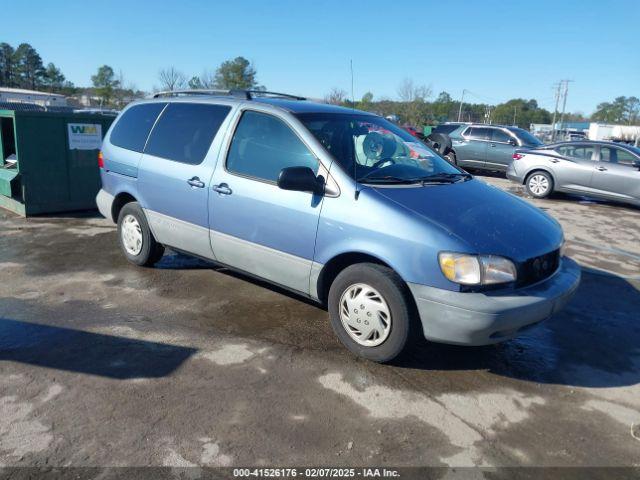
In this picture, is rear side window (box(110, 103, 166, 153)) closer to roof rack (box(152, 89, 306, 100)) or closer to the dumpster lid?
roof rack (box(152, 89, 306, 100))

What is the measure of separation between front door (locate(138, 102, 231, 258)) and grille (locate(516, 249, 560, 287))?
2628mm

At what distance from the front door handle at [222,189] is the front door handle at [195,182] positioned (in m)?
0.18

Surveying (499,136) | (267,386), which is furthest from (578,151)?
(267,386)

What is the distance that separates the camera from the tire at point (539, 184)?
38.2ft

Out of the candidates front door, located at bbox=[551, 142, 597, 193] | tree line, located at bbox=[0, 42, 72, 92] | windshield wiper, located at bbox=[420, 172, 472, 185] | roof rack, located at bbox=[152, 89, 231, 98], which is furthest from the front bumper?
tree line, located at bbox=[0, 42, 72, 92]

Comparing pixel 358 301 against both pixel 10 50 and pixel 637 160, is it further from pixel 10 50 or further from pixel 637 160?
pixel 10 50

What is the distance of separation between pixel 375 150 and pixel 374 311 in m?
1.46

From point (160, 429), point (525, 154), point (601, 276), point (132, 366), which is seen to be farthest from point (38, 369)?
point (525, 154)

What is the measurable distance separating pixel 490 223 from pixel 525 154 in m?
9.52

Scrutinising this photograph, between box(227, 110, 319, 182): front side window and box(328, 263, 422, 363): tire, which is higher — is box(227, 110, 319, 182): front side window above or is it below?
above

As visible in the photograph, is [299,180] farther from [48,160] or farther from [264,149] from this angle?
[48,160]

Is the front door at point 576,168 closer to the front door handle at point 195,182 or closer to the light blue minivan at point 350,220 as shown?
the light blue minivan at point 350,220

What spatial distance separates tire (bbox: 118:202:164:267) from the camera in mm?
5230

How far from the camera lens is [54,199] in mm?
7980
